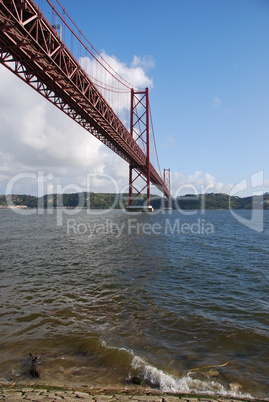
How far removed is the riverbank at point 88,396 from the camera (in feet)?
9.06

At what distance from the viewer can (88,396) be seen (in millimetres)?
2869

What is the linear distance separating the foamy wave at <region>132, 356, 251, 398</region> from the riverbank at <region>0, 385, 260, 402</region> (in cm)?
15

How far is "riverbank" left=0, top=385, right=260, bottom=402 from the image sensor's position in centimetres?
276

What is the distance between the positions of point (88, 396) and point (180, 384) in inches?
46.9

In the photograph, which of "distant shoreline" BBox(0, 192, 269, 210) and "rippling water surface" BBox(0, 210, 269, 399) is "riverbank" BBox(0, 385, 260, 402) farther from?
"distant shoreline" BBox(0, 192, 269, 210)

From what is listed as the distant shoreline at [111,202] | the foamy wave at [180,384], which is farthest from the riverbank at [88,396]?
the distant shoreline at [111,202]

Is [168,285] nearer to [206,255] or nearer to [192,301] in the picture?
[192,301]

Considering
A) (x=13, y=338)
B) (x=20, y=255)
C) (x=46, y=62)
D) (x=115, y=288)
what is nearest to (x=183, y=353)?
(x=13, y=338)

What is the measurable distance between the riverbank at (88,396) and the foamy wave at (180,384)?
5.8 inches

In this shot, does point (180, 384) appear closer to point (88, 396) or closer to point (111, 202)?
point (88, 396)

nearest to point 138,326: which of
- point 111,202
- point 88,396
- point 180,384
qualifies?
point 180,384

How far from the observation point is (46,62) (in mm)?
16250

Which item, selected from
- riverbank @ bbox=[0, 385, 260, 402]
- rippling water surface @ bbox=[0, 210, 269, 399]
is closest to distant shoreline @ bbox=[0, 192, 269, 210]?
rippling water surface @ bbox=[0, 210, 269, 399]

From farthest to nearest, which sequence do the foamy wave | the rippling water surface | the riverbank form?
1. the rippling water surface
2. the foamy wave
3. the riverbank
